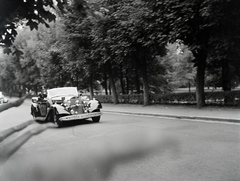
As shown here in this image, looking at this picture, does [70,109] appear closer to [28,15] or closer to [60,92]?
[60,92]

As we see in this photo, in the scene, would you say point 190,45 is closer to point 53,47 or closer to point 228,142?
point 228,142

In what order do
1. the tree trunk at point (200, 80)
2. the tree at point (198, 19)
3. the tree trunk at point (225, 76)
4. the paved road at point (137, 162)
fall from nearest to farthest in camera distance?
the paved road at point (137, 162) < the tree at point (198, 19) < the tree trunk at point (200, 80) < the tree trunk at point (225, 76)

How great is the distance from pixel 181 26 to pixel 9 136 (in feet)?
50.2

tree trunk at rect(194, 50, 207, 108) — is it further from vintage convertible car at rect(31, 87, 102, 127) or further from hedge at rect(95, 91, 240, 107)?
vintage convertible car at rect(31, 87, 102, 127)

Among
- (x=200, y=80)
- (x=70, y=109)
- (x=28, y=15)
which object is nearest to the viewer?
(x=28, y=15)

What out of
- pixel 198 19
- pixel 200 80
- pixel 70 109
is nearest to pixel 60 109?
pixel 70 109

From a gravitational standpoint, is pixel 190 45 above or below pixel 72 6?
above

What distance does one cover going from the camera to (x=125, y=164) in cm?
331

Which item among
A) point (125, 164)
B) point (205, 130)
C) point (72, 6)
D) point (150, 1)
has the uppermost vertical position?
point (150, 1)

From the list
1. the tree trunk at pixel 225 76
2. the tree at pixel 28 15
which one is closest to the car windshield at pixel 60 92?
the tree trunk at pixel 225 76

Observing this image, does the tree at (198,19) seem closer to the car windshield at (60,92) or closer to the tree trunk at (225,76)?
the tree trunk at (225,76)

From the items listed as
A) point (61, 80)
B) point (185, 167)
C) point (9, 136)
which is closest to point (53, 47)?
point (61, 80)

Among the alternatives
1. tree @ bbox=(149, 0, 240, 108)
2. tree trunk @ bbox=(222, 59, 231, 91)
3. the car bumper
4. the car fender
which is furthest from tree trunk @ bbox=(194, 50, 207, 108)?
the car fender

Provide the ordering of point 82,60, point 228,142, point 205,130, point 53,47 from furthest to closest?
point 53,47 < point 82,60 < point 205,130 < point 228,142
